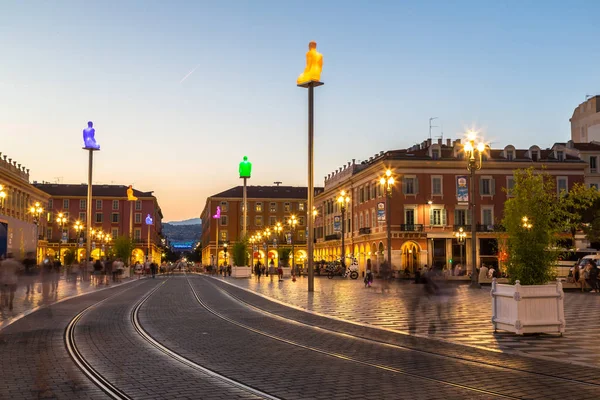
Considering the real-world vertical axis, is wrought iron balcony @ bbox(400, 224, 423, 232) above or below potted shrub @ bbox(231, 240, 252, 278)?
above

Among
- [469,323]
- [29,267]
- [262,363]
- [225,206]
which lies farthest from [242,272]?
[225,206]

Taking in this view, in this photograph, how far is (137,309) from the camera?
23.9 metres

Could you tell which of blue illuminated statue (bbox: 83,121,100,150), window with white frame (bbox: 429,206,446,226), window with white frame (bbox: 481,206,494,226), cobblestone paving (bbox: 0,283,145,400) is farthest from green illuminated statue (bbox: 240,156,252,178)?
cobblestone paving (bbox: 0,283,145,400)

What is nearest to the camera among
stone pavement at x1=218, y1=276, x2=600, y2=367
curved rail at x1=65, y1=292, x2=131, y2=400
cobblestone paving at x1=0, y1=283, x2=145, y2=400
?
curved rail at x1=65, y1=292, x2=131, y2=400

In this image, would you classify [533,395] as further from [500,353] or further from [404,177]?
[404,177]

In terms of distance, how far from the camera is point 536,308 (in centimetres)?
1522

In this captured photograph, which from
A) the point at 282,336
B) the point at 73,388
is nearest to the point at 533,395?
the point at 73,388

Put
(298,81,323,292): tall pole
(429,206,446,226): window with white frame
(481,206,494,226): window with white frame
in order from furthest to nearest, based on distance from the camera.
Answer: (481,206,494,226): window with white frame < (429,206,446,226): window with white frame < (298,81,323,292): tall pole

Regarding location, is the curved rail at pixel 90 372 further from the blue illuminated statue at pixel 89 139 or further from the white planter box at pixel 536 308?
the blue illuminated statue at pixel 89 139

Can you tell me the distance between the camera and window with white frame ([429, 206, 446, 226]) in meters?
73.9

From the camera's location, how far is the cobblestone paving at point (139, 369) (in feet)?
29.1

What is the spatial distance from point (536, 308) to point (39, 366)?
10291 mm

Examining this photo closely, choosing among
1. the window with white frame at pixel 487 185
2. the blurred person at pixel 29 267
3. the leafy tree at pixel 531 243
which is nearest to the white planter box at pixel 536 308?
the leafy tree at pixel 531 243

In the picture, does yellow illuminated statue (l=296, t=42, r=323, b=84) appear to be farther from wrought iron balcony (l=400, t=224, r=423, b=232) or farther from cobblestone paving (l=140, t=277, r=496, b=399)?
wrought iron balcony (l=400, t=224, r=423, b=232)
